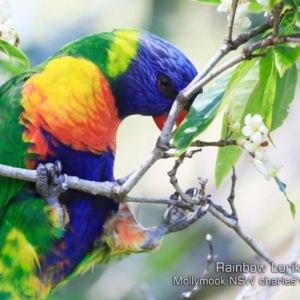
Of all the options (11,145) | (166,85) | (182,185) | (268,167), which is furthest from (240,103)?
(182,185)

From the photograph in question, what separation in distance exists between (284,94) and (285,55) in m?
0.30

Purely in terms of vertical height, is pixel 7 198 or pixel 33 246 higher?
pixel 7 198

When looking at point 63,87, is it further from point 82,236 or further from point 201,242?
point 201,242

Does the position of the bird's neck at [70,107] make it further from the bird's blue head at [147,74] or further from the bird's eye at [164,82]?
the bird's eye at [164,82]

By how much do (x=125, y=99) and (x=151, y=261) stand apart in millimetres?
1342

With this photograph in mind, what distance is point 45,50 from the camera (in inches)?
131

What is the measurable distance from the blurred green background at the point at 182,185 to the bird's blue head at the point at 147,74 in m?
0.98

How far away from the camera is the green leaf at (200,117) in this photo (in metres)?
1.22

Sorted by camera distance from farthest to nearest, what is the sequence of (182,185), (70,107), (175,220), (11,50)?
(182,185) → (175,220) → (70,107) → (11,50)

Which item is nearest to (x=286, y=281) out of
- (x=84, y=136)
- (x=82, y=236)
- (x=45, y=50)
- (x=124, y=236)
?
(x=124, y=236)

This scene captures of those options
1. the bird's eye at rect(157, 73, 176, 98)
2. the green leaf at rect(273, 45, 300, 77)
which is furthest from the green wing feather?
the green leaf at rect(273, 45, 300, 77)

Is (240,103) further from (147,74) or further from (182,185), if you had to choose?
(182,185)

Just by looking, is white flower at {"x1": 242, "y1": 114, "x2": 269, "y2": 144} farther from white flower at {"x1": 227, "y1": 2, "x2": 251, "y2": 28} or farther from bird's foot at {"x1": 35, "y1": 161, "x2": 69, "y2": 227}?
bird's foot at {"x1": 35, "y1": 161, "x2": 69, "y2": 227}

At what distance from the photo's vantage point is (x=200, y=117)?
126 centimetres
